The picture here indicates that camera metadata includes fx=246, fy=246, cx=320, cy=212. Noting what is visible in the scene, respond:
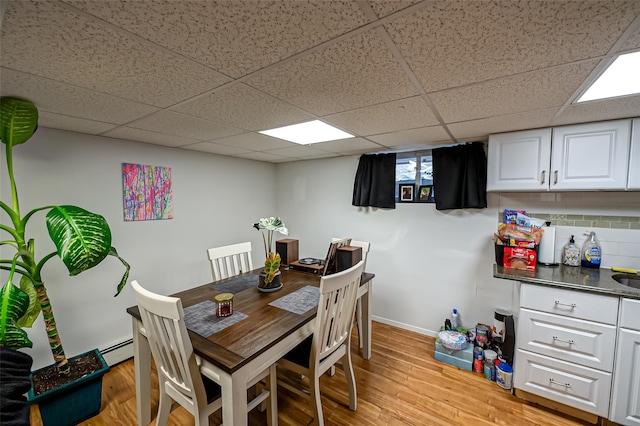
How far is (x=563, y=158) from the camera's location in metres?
1.82

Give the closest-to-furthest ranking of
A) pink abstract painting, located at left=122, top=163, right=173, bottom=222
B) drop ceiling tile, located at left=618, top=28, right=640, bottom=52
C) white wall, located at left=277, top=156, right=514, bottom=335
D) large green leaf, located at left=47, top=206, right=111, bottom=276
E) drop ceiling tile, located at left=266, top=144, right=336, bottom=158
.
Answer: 1. drop ceiling tile, located at left=618, top=28, right=640, bottom=52
2. large green leaf, located at left=47, top=206, right=111, bottom=276
3. pink abstract painting, located at left=122, top=163, right=173, bottom=222
4. white wall, located at left=277, top=156, right=514, bottom=335
5. drop ceiling tile, located at left=266, top=144, right=336, bottom=158

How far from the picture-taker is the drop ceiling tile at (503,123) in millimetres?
1583

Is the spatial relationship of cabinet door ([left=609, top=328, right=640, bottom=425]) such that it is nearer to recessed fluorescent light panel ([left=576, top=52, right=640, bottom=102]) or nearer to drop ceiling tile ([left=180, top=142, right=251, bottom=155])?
recessed fluorescent light panel ([left=576, top=52, right=640, bottom=102])

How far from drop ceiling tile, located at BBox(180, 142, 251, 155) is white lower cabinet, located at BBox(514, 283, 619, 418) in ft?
9.41

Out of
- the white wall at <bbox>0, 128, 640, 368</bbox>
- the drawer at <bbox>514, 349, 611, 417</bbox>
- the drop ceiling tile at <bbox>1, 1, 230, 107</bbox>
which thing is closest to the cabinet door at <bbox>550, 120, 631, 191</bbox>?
the white wall at <bbox>0, 128, 640, 368</bbox>

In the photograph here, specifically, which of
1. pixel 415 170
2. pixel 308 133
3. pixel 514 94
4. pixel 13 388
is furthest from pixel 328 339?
pixel 415 170

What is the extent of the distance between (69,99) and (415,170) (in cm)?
284

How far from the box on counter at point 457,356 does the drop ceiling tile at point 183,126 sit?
266 cm

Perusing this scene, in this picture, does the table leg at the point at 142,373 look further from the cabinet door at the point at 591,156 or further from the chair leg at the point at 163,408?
the cabinet door at the point at 591,156

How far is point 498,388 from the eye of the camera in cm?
195

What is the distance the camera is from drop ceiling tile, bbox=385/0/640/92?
70 cm

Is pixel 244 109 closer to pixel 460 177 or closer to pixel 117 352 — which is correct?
pixel 460 177

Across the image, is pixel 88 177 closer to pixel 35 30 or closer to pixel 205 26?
pixel 35 30

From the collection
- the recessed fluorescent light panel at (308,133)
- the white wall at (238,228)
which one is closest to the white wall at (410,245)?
the white wall at (238,228)
